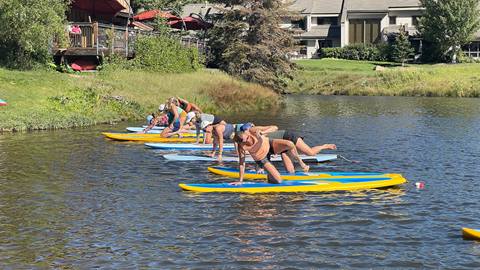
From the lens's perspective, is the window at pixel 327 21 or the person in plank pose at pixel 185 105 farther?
the window at pixel 327 21

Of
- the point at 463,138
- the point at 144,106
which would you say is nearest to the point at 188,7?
the point at 144,106

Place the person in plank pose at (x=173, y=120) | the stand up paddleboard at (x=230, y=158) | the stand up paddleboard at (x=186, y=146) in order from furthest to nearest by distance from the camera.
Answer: the person in plank pose at (x=173, y=120) → the stand up paddleboard at (x=186, y=146) → the stand up paddleboard at (x=230, y=158)

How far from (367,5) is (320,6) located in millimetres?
6538

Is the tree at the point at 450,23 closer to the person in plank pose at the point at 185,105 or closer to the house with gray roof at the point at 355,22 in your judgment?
the house with gray roof at the point at 355,22

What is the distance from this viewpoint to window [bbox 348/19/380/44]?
272 ft

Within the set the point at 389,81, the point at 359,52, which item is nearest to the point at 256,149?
the point at 389,81

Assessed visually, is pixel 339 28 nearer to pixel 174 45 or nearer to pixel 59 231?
pixel 174 45

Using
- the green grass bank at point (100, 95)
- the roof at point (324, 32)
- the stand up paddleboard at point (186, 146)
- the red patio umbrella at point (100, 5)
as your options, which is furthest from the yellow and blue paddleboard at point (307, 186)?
the roof at point (324, 32)

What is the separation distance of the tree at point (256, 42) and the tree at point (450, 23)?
26.9 m

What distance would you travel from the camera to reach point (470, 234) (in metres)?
12.3

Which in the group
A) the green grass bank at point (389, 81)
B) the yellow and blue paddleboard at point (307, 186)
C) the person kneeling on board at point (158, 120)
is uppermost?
the green grass bank at point (389, 81)

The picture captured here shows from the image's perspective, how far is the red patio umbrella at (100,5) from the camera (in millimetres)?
42969

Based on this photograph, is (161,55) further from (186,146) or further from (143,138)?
(186,146)

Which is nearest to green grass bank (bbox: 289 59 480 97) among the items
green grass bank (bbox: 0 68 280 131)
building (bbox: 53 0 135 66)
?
green grass bank (bbox: 0 68 280 131)
